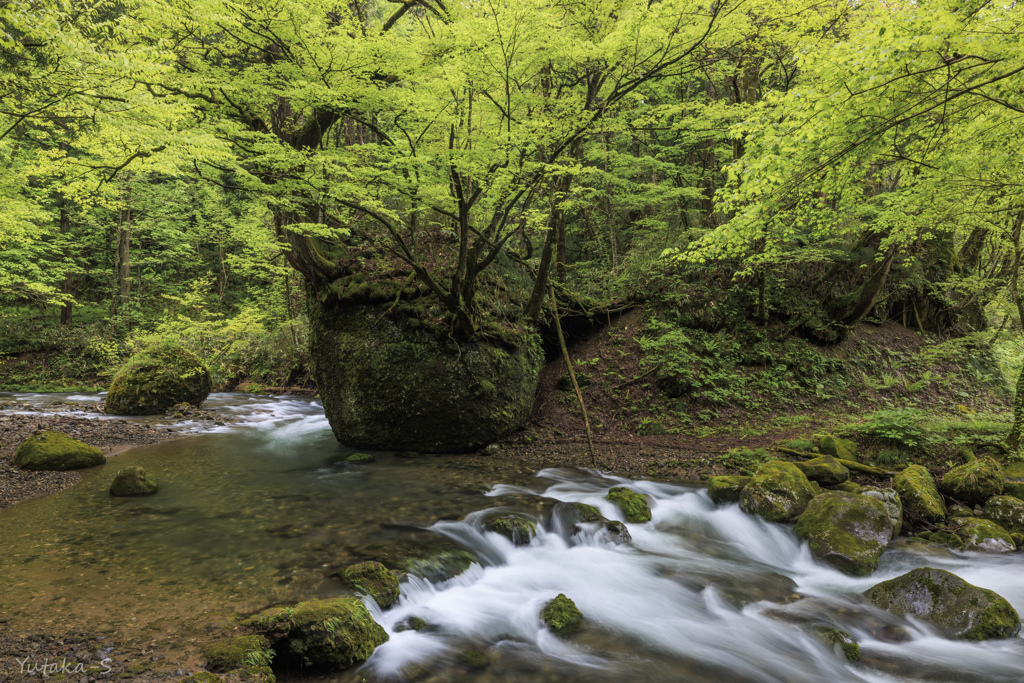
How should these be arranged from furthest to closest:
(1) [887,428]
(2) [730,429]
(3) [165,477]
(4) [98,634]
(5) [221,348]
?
1. (5) [221,348]
2. (2) [730,429]
3. (1) [887,428]
4. (3) [165,477]
5. (4) [98,634]

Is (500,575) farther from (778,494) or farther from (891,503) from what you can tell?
(891,503)

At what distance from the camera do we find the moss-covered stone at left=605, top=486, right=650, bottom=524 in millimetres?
6352

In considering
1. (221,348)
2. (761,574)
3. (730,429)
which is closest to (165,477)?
(761,574)

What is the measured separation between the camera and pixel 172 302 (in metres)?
22.1

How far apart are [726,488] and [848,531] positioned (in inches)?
59.8

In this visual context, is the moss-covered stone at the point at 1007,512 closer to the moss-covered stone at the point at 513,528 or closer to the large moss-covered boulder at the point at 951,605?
the large moss-covered boulder at the point at 951,605

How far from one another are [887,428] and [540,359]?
639 centimetres

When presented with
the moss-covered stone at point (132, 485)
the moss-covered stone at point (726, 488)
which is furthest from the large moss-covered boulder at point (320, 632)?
the moss-covered stone at point (726, 488)

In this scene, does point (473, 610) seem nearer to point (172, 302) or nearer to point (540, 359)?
point (540, 359)

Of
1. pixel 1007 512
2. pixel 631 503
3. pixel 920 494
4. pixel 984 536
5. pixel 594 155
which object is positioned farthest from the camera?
pixel 594 155

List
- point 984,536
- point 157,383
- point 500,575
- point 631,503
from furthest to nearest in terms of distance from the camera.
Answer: point 157,383
point 631,503
point 984,536
point 500,575

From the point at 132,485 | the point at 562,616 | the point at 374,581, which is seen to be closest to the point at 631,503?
the point at 562,616

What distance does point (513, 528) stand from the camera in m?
5.66

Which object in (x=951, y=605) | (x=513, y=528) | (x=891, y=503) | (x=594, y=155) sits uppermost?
(x=594, y=155)
